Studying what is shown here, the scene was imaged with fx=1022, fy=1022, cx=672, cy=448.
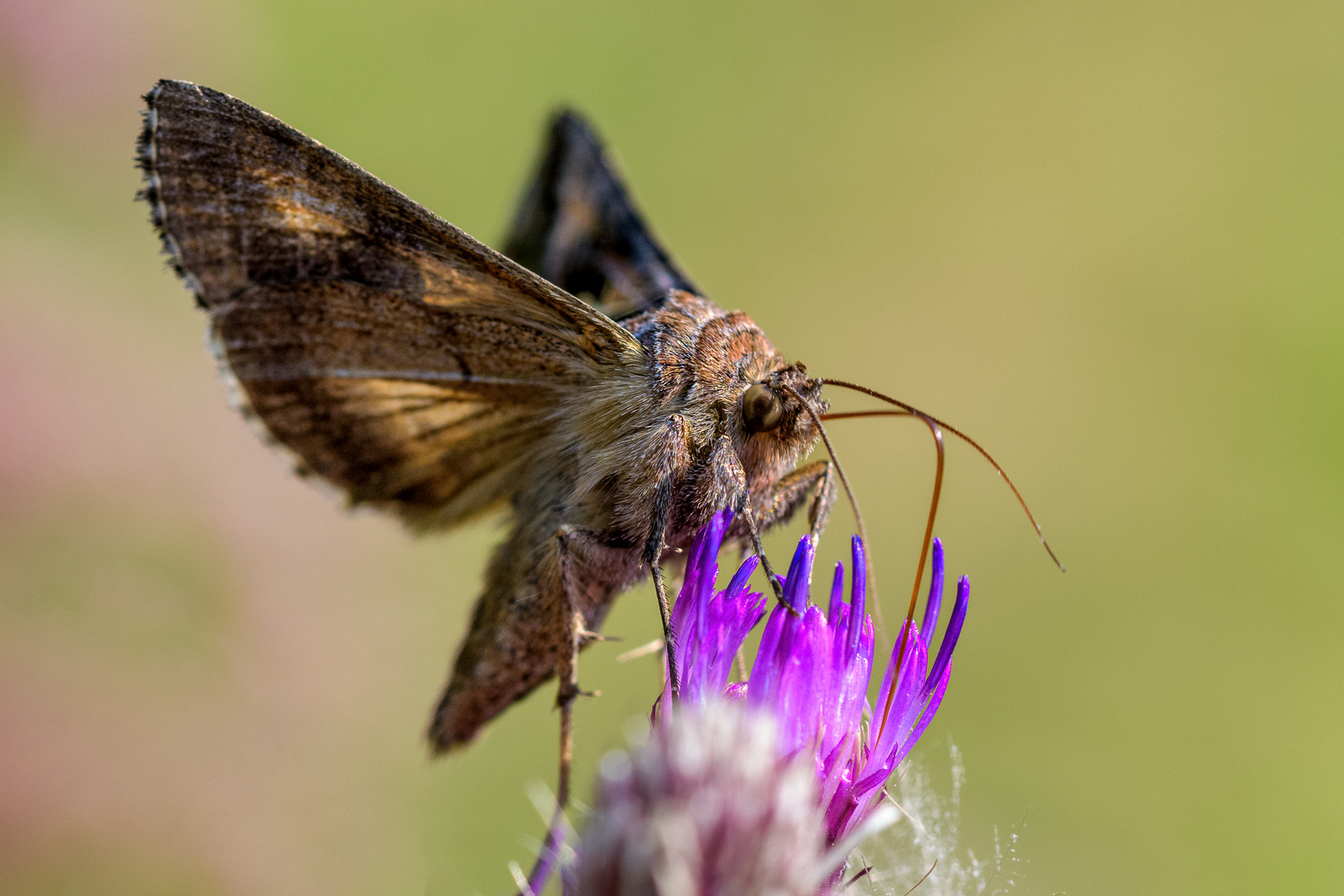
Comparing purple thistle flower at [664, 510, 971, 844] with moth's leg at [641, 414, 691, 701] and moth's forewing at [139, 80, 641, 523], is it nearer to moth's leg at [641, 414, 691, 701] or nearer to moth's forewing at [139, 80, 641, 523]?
moth's leg at [641, 414, 691, 701]

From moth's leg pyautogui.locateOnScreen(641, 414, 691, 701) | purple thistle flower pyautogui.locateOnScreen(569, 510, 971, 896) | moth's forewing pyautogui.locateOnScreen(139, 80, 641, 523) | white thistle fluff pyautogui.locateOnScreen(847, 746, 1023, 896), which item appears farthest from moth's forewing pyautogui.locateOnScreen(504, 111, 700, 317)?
white thistle fluff pyautogui.locateOnScreen(847, 746, 1023, 896)

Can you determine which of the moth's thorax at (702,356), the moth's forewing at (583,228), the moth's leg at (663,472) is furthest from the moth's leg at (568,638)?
the moth's forewing at (583,228)

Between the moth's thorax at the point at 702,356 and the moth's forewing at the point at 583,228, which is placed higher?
the moth's forewing at the point at 583,228

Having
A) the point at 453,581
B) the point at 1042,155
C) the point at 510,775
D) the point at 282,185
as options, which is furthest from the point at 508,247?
the point at 1042,155

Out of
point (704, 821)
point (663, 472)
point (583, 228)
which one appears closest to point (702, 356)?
point (663, 472)

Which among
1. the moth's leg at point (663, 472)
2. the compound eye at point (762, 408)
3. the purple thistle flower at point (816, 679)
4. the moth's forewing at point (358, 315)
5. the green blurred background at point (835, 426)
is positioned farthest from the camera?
the green blurred background at point (835, 426)

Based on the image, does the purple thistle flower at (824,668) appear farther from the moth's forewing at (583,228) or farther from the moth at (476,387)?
the moth's forewing at (583,228)

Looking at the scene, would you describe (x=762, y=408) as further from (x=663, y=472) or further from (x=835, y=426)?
(x=835, y=426)
